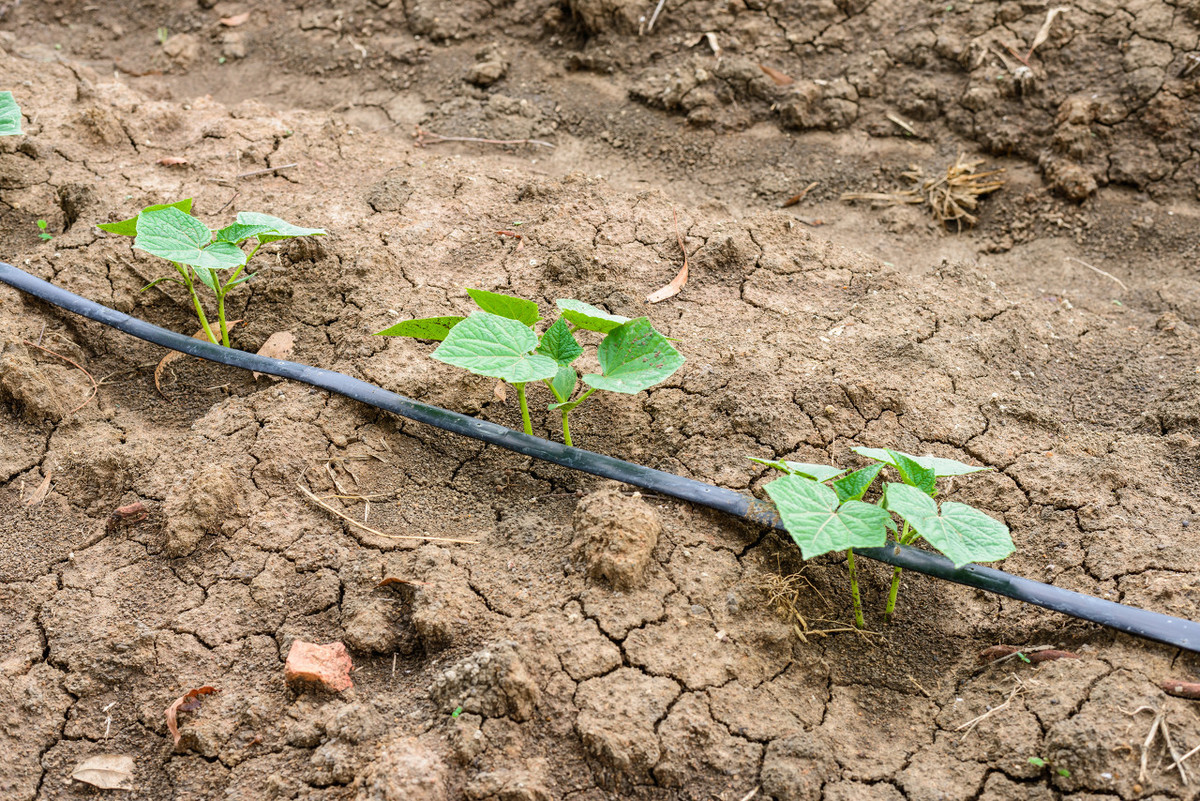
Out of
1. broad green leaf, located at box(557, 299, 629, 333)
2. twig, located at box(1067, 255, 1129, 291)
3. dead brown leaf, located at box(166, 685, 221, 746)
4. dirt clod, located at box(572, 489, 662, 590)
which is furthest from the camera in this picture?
twig, located at box(1067, 255, 1129, 291)

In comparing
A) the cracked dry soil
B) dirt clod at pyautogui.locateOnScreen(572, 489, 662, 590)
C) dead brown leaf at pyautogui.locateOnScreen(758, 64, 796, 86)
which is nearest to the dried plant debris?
the cracked dry soil

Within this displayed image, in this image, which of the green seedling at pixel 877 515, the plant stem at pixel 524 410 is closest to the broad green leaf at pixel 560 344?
the plant stem at pixel 524 410

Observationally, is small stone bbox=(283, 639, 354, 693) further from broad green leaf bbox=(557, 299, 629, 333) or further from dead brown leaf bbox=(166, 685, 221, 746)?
broad green leaf bbox=(557, 299, 629, 333)

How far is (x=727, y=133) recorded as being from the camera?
147 inches

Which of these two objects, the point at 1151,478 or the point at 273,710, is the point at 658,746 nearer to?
the point at 273,710

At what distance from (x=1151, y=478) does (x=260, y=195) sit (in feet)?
10.2

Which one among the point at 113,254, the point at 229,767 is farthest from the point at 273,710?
the point at 113,254

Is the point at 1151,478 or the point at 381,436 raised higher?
the point at 1151,478

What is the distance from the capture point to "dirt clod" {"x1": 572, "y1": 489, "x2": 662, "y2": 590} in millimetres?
1986

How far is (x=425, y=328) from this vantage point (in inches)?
89.8

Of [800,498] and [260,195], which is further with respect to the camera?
[260,195]

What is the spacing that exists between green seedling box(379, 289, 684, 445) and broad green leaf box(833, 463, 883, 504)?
479 millimetres

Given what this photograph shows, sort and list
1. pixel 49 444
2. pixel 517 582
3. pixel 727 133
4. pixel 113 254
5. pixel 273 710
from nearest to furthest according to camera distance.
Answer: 1. pixel 273 710
2. pixel 517 582
3. pixel 49 444
4. pixel 113 254
5. pixel 727 133

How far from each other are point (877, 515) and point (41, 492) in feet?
7.29
